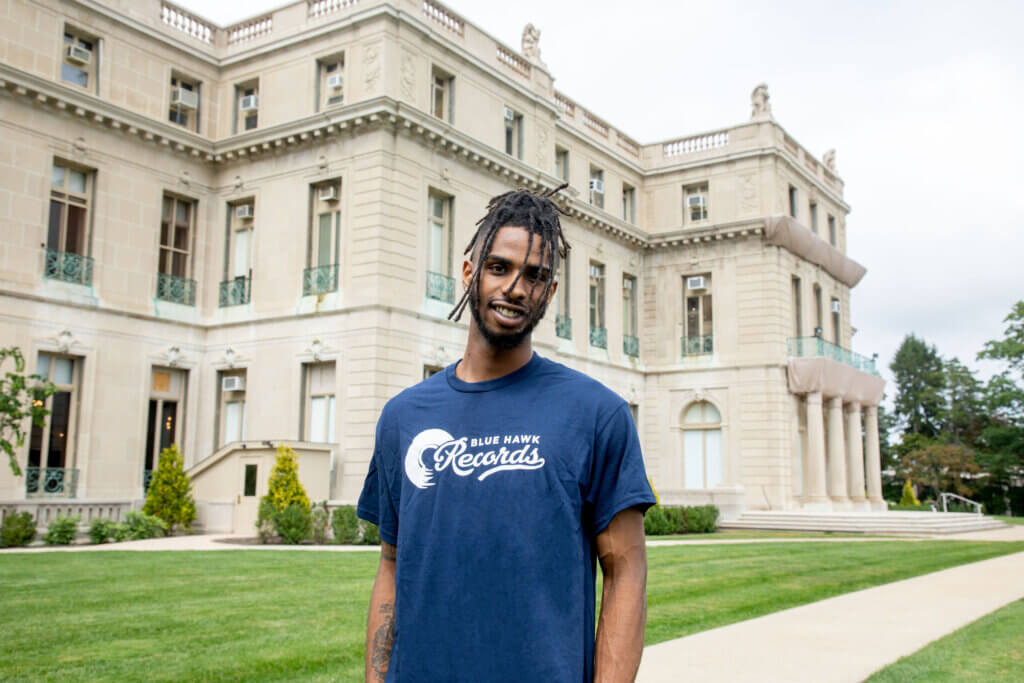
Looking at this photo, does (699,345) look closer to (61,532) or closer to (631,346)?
(631,346)

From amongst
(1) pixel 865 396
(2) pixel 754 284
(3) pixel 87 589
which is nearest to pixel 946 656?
(3) pixel 87 589

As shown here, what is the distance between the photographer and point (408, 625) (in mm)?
2609

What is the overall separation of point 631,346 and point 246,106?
18.0 meters

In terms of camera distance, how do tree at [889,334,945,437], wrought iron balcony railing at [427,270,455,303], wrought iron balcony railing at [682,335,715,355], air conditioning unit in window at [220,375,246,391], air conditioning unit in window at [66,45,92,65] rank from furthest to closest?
tree at [889,334,945,437] → wrought iron balcony railing at [682,335,715,355] → air conditioning unit in window at [220,375,246,391] → wrought iron balcony railing at [427,270,455,303] → air conditioning unit in window at [66,45,92,65]

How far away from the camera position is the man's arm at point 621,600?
2523 mm

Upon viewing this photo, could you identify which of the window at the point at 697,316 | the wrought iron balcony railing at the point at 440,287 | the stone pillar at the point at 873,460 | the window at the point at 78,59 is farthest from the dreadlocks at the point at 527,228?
the stone pillar at the point at 873,460

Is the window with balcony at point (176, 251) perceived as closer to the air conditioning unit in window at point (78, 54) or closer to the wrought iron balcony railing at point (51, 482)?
the air conditioning unit in window at point (78, 54)

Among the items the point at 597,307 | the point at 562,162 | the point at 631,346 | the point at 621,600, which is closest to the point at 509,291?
the point at 621,600

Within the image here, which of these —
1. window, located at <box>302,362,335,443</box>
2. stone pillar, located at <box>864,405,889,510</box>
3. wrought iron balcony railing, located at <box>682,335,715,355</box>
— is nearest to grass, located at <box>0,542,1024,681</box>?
window, located at <box>302,362,335,443</box>

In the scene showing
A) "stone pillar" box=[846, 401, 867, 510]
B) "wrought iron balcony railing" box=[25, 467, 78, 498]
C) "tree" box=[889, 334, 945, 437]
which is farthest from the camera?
"tree" box=[889, 334, 945, 437]

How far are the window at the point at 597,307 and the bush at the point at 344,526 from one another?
1624 centimetres

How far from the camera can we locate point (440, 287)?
26469mm

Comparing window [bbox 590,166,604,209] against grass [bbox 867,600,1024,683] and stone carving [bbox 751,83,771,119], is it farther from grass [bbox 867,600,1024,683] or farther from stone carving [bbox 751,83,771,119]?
grass [bbox 867,600,1024,683]

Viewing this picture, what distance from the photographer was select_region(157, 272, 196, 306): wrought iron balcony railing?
26166 mm
